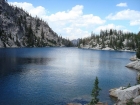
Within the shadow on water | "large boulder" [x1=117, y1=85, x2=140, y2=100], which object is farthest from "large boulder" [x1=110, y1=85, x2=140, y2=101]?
the shadow on water

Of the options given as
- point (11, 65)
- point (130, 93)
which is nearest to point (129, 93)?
point (130, 93)

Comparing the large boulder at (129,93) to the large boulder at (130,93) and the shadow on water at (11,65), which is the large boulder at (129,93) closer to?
the large boulder at (130,93)

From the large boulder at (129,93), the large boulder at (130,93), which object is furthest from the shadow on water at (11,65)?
the large boulder at (130,93)

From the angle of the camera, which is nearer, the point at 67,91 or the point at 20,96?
the point at 20,96

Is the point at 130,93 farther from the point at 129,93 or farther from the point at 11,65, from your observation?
the point at 11,65

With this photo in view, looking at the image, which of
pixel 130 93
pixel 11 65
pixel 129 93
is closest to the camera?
pixel 130 93

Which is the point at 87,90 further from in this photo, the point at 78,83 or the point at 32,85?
the point at 32,85

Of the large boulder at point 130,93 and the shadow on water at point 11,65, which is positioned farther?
the shadow on water at point 11,65

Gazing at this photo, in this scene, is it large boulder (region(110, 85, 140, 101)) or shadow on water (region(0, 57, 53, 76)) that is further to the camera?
shadow on water (region(0, 57, 53, 76))

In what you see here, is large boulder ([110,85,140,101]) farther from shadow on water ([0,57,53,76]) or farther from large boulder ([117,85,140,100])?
shadow on water ([0,57,53,76])

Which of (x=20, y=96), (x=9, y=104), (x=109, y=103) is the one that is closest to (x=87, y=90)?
(x=109, y=103)

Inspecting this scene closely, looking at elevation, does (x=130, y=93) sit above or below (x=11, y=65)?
below

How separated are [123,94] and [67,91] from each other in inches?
686

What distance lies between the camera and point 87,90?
202ft
